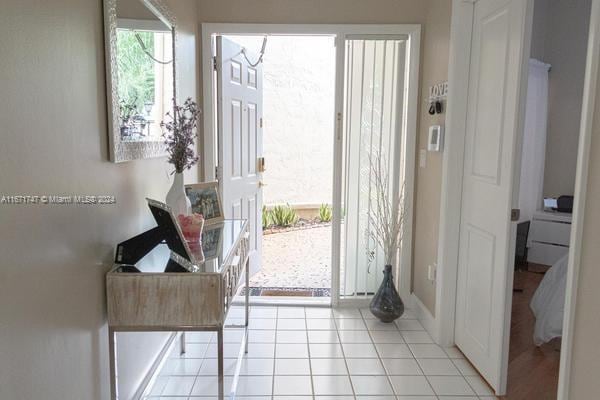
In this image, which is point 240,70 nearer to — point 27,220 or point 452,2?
point 452,2

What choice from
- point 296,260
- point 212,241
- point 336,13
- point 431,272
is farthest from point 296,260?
point 212,241

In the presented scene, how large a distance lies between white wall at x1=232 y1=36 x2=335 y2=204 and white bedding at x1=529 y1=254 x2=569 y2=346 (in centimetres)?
462

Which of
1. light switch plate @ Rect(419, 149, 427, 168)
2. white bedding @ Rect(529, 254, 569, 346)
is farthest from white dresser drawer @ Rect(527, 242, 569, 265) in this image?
light switch plate @ Rect(419, 149, 427, 168)

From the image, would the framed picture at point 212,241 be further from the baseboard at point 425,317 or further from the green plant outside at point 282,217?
the green plant outside at point 282,217

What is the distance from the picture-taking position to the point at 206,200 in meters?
2.54

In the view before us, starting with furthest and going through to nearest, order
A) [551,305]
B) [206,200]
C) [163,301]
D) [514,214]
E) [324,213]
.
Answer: [324,213] < [551,305] < [206,200] < [514,214] < [163,301]

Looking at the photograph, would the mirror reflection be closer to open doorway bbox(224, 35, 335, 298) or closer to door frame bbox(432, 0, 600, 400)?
door frame bbox(432, 0, 600, 400)

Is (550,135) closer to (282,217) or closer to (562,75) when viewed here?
(562,75)

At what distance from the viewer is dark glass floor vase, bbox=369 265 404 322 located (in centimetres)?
319

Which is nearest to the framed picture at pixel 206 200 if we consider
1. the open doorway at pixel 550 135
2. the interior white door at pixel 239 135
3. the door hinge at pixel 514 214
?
the interior white door at pixel 239 135

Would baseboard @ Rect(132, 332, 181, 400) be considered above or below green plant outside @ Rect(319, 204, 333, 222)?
below

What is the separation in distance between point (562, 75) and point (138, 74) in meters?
4.50

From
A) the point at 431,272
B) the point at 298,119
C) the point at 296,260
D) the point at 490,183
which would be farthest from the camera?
the point at 298,119

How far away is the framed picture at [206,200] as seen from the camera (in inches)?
96.4
